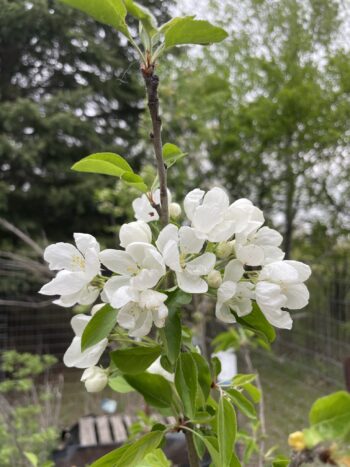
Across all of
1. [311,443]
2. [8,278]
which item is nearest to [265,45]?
[8,278]

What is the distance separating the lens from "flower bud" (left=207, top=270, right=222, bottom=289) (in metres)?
0.49

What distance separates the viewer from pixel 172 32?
1.65 feet

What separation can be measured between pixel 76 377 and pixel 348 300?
2268 mm

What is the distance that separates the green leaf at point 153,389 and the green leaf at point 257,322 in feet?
0.40

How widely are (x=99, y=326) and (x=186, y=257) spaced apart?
4.1 inches

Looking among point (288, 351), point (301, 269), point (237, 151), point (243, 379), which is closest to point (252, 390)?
point (243, 379)

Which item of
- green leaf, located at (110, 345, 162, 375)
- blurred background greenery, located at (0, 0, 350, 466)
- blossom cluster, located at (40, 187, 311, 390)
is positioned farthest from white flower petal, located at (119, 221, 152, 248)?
blurred background greenery, located at (0, 0, 350, 466)

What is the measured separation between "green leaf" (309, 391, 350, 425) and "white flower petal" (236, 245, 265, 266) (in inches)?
7.2

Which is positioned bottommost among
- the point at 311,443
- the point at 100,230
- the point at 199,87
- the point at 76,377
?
the point at 76,377

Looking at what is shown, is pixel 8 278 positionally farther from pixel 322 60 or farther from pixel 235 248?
pixel 235 248

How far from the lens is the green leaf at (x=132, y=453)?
1.61ft

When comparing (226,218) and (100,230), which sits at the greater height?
(100,230)

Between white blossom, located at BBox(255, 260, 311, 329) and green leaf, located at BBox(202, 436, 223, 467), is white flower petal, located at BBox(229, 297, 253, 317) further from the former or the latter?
green leaf, located at BBox(202, 436, 223, 467)

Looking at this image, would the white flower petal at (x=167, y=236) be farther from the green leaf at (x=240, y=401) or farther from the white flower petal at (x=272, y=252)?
the green leaf at (x=240, y=401)
